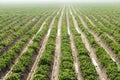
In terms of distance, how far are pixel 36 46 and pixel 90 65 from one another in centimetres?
778

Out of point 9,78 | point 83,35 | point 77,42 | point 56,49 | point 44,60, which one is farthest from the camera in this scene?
point 83,35

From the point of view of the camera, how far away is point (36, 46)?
76.3 ft

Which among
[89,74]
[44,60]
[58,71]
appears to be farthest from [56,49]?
[89,74]

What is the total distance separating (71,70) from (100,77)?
94.8 inches

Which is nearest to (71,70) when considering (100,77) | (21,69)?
(100,77)

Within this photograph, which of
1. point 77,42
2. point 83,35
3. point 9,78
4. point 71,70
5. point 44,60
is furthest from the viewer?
point 83,35

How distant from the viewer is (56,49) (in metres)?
23.2

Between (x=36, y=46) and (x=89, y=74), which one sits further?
(x=36, y=46)

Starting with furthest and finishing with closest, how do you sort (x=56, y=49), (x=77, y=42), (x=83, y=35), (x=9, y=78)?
(x=83, y=35) < (x=77, y=42) < (x=56, y=49) < (x=9, y=78)

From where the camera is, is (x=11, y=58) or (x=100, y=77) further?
(x=11, y=58)

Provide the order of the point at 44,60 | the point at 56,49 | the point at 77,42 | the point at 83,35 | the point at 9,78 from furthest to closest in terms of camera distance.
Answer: the point at 83,35 < the point at 77,42 < the point at 56,49 < the point at 44,60 < the point at 9,78

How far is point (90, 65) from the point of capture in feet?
58.1

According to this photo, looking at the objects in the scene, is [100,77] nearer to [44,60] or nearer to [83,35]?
[44,60]

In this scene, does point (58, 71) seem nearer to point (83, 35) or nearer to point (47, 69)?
point (47, 69)
